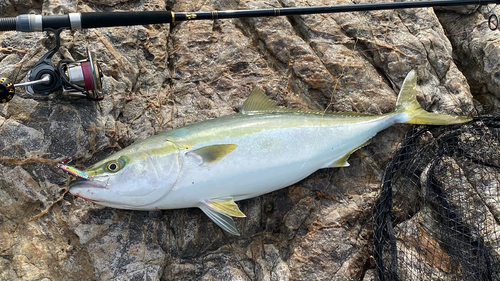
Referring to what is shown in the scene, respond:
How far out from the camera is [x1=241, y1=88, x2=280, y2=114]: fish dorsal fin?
3102mm

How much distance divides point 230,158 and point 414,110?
1.72m

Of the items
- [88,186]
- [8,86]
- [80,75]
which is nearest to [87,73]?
[80,75]

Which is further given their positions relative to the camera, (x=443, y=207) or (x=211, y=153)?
(x=443, y=207)

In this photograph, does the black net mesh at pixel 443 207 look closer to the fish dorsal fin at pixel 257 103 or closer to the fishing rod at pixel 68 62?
the fish dorsal fin at pixel 257 103

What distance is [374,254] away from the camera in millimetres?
3080

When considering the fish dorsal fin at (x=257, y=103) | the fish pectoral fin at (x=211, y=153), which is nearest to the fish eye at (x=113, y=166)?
the fish pectoral fin at (x=211, y=153)

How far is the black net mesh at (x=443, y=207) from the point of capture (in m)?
3.11

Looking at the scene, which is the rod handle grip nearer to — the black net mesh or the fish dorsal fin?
the fish dorsal fin

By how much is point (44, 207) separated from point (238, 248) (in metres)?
1.63

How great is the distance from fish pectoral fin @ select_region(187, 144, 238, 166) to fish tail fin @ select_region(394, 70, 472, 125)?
5.31ft

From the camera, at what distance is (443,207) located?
3.26m

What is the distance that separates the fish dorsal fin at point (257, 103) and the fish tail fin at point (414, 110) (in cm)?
115

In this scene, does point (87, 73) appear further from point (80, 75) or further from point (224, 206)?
point (224, 206)

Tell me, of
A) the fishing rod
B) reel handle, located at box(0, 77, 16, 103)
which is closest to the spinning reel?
the fishing rod
